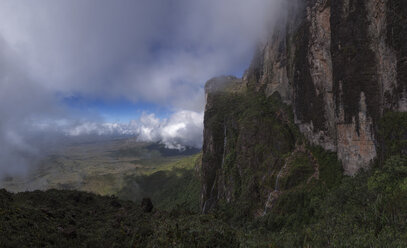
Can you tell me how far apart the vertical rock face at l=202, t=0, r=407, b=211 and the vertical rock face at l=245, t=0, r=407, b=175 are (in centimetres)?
9

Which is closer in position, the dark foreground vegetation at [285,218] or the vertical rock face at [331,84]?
the dark foreground vegetation at [285,218]

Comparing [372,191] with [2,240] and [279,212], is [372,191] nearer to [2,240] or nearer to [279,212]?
Result: [279,212]

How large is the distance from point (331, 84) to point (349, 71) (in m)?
4.38

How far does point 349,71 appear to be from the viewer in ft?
83.6

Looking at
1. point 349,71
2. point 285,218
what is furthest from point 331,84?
point 285,218

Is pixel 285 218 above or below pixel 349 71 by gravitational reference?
below

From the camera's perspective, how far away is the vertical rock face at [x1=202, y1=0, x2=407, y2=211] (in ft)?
71.6

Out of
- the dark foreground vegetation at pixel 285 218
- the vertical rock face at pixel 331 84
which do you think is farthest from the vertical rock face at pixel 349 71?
the dark foreground vegetation at pixel 285 218

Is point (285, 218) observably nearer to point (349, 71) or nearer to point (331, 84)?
point (331, 84)

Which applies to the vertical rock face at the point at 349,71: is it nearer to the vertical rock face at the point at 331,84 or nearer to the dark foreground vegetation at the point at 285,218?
the vertical rock face at the point at 331,84

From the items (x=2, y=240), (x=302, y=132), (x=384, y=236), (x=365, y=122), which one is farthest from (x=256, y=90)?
(x=2, y=240)

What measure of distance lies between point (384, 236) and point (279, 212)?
1668 centimetres

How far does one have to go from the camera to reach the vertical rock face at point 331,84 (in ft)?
71.6

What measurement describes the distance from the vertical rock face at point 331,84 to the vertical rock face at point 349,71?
9cm
